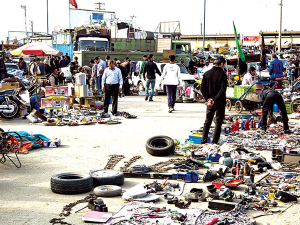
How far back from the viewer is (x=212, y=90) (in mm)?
10055

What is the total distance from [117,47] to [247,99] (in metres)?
19.1

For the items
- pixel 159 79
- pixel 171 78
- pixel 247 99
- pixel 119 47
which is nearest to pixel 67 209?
pixel 171 78

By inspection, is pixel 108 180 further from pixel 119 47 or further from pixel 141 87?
pixel 119 47

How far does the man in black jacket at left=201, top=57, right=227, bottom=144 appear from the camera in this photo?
32.6ft

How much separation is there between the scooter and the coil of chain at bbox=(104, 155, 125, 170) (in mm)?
7028

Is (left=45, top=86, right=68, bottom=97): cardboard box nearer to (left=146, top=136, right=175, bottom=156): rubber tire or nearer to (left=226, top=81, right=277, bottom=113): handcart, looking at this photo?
(left=226, top=81, right=277, bottom=113): handcart

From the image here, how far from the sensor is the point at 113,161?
28.1 ft

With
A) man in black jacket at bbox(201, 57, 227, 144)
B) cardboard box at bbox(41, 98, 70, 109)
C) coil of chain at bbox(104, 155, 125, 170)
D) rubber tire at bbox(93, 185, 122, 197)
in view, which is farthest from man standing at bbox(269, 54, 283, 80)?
rubber tire at bbox(93, 185, 122, 197)

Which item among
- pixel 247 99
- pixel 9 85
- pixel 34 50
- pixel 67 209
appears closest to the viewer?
pixel 67 209

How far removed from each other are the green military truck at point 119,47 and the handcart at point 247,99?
10522 millimetres

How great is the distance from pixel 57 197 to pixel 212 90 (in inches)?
197

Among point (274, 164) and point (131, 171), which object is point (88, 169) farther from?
point (274, 164)

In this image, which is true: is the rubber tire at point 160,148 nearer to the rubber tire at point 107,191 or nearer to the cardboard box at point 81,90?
the rubber tire at point 107,191

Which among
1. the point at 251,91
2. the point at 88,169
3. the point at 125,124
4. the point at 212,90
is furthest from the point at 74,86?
the point at 88,169
